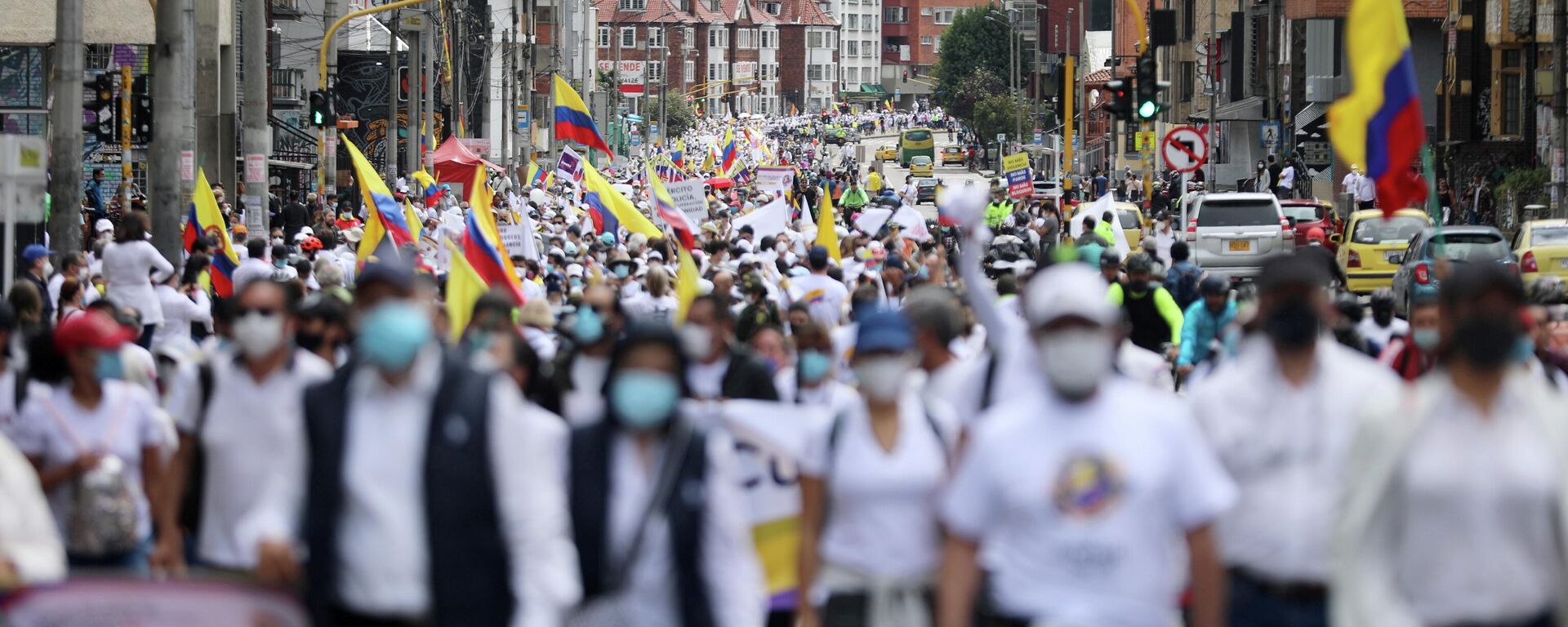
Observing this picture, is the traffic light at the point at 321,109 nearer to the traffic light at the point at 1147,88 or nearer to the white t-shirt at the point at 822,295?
the traffic light at the point at 1147,88

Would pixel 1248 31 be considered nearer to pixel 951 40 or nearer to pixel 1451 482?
pixel 1451 482

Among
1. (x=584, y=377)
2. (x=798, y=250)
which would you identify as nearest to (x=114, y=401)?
(x=584, y=377)

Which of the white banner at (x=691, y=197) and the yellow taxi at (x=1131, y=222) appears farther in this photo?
the yellow taxi at (x=1131, y=222)

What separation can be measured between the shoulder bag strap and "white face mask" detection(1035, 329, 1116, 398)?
1.02 meters

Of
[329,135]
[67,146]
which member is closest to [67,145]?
[67,146]

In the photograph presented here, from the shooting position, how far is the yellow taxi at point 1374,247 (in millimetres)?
28266

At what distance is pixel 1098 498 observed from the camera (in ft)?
16.6

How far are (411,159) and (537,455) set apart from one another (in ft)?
130

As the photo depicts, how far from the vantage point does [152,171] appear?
21.7 meters

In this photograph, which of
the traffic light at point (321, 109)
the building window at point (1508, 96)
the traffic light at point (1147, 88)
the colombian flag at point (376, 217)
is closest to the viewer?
the colombian flag at point (376, 217)

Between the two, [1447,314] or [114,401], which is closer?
[1447,314]

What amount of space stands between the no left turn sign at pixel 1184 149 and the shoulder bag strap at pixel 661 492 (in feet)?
77.4

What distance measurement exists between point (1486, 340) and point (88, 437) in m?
4.70

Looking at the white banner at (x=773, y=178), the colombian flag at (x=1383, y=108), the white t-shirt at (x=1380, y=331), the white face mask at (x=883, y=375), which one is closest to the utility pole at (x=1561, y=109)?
the white banner at (x=773, y=178)
